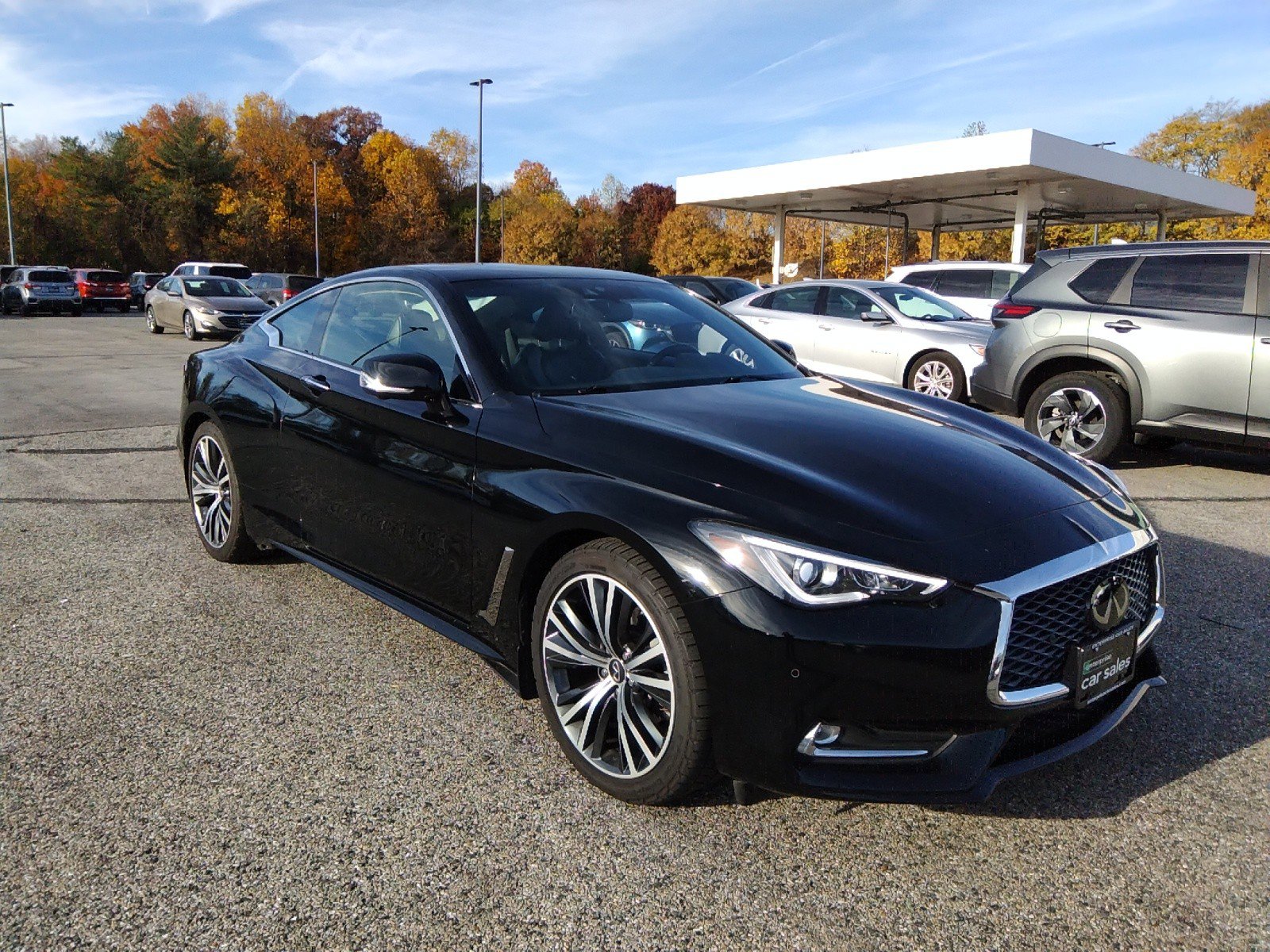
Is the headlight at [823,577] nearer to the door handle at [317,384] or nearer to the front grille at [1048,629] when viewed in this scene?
the front grille at [1048,629]

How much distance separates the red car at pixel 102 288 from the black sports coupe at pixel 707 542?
38.9 meters

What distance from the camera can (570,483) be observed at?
2.93 m

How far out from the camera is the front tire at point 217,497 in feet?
15.9

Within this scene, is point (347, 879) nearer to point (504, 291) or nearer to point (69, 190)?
point (504, 291)

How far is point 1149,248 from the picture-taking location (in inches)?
326

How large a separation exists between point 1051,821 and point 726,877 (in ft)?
3.19

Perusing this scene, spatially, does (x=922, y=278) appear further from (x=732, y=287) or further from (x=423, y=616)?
(x=423, y=616)

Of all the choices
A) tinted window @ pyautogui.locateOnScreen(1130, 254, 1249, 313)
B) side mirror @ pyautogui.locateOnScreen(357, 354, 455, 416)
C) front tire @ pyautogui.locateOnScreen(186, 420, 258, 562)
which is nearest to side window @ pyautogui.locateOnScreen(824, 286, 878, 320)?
tinted window @ pyautogui.locateOnScreen(1130, 254, 1249, 313)

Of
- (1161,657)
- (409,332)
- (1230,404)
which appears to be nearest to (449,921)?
(409,332)

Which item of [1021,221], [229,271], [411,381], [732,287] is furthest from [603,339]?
[229,271]

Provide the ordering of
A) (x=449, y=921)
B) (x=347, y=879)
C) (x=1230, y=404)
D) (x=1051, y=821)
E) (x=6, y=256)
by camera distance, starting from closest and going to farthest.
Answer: (x=449, y=921) → (x=347, y=879) → (x=1051, y=821) → (x=1230, y=404) → (x=6, y=256)

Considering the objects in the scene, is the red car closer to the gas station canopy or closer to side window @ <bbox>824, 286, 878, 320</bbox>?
the gas station canopy

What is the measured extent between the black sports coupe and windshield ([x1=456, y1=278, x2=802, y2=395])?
13mm

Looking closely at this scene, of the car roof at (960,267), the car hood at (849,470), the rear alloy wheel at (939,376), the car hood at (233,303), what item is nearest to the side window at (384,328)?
the car hood at (849,470)
